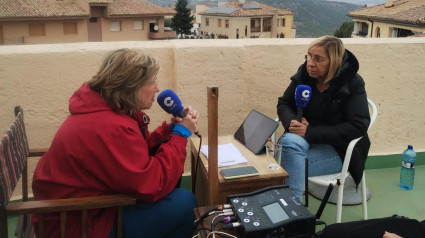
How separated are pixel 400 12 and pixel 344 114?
42.1 meters

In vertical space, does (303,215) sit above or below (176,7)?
below

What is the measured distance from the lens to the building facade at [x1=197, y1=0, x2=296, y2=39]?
188 ft

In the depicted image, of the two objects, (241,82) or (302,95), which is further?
(241,82)

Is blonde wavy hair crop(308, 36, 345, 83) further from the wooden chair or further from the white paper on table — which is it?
the wooden chair

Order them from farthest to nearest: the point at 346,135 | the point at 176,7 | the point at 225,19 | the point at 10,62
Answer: the point at 176,7 < the point at 225,19 < the point at 10,62 < the point at 346,135

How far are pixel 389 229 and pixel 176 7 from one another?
64.4 m

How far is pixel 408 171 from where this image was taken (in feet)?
10.9

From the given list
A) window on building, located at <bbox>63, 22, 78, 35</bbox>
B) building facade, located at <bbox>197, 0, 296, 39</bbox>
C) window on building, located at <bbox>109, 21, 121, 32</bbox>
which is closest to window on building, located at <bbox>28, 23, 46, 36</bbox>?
window on building, located at <bbox>63, 22, 78, 35</bbox>

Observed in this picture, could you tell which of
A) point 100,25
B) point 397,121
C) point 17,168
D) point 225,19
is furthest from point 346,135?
point 225,19

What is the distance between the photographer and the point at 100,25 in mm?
44188

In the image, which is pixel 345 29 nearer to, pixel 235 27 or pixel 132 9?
pixel 235 27

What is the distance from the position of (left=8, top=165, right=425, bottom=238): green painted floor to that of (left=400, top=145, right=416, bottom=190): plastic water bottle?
5 centimetres

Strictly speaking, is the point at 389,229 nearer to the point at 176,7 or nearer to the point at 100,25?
the point at 100,25

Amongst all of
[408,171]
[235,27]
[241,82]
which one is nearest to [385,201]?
[408,171]
